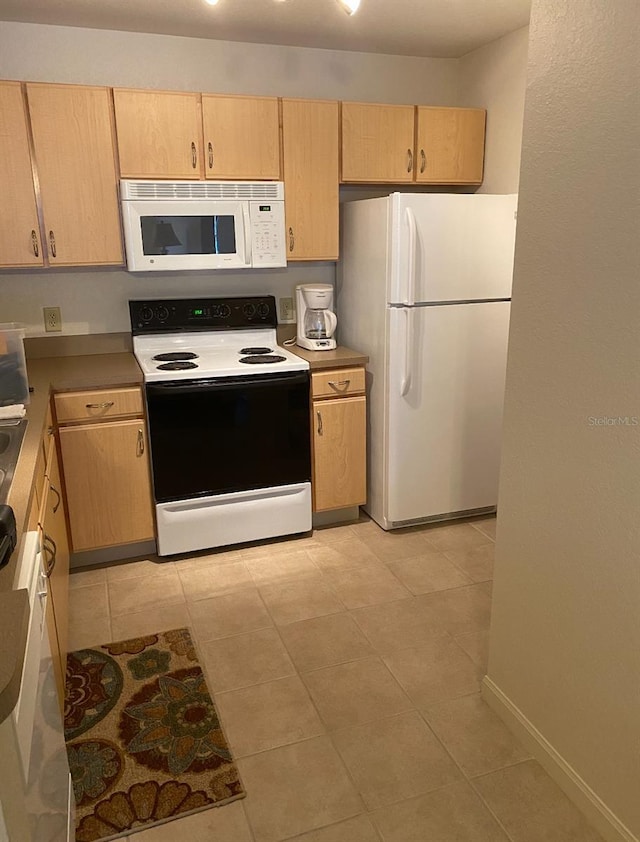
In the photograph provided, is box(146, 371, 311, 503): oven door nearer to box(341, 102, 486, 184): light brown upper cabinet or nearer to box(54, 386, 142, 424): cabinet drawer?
box(54, 386, 142, 424): cabinet drawer

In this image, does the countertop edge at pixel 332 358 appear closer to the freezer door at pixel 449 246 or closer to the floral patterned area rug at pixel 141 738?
the freezer door at pixel 449 246

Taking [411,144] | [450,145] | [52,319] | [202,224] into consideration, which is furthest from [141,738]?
[450,145]

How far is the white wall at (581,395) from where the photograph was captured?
1.45 m

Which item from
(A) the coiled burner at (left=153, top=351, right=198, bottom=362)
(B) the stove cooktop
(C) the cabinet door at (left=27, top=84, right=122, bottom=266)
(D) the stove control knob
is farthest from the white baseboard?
(C) the cabinet door at (left=27, top=84, right=122, bottom=266)

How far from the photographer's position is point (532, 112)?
1.68 metres

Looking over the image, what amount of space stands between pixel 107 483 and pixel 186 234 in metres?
1.21

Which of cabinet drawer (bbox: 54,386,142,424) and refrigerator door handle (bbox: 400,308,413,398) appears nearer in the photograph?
cabinet drawer (bbox: 54,386,142,424)

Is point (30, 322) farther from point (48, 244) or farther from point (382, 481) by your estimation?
point (382, 481)

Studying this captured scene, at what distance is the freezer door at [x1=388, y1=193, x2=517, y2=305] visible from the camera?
2994 mm

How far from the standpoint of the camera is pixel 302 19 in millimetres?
2988

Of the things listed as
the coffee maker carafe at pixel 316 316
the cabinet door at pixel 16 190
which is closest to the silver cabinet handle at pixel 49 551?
the cabinet door at pixel 16 190

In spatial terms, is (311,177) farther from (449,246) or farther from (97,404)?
(97,404)

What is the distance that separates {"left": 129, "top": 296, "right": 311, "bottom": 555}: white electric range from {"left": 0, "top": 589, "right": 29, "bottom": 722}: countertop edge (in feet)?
5.91

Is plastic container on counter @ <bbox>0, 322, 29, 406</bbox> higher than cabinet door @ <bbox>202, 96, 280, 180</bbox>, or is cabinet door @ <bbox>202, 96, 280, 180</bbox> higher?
cabinet door @ <bbox>202, 96, 280, 180</bbox>
